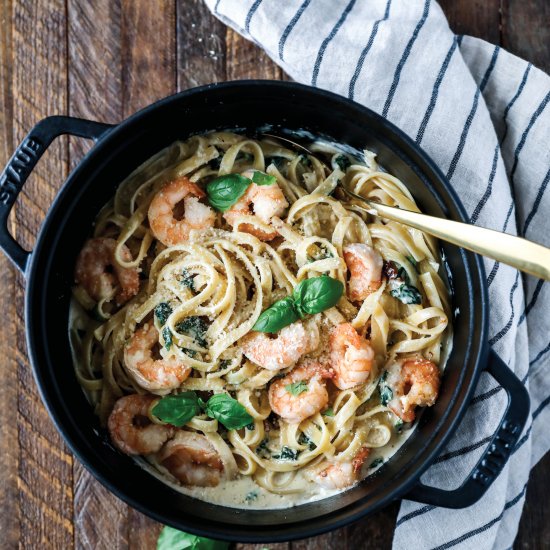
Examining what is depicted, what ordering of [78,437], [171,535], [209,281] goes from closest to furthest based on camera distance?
[78,437]
[209,281]
[171,535]

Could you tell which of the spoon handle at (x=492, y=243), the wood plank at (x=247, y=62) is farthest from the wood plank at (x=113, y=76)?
the spoon handle at (x=492, y=243)

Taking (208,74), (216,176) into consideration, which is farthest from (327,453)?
(208,74)

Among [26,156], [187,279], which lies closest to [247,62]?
[187,279]

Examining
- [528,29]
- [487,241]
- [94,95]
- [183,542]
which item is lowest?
[183,542]

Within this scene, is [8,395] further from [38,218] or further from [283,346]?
[283,346]

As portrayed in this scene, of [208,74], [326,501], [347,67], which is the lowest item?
[326,501]

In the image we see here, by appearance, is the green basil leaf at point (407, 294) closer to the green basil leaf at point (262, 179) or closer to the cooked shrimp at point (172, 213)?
the green basil leaf at point (262, 179)

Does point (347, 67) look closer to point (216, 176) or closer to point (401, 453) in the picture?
point (216, 176)
